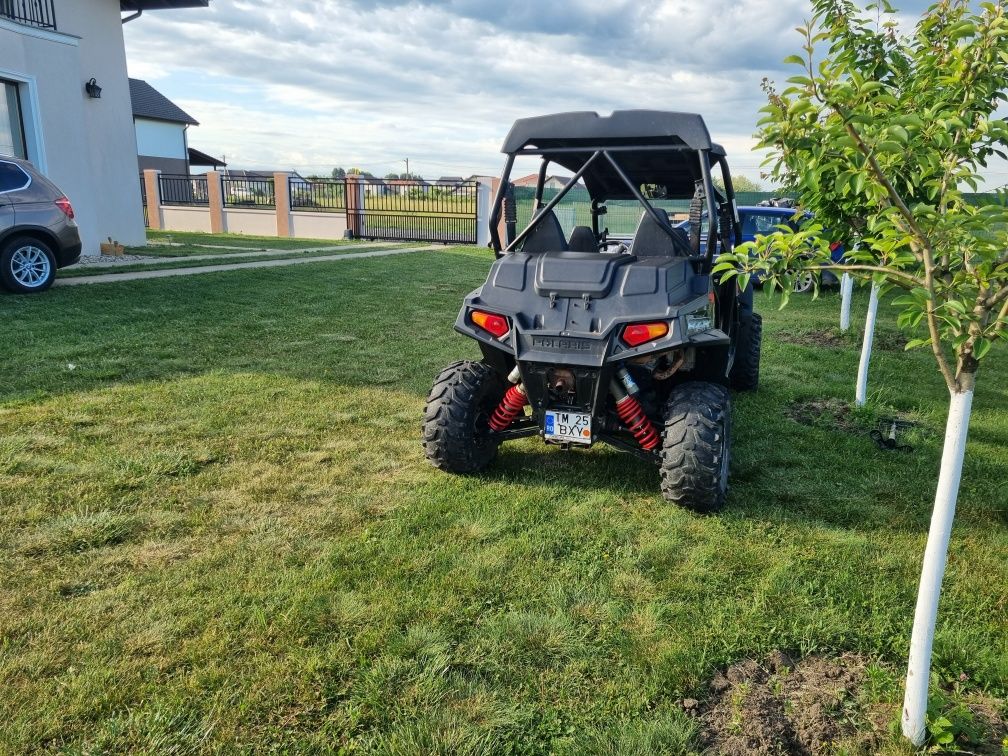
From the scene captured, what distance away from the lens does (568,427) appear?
3.82 metres

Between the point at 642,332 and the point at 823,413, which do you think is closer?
the point at 642,332

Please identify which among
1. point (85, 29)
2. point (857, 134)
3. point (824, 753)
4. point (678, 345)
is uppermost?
point (85, 29)

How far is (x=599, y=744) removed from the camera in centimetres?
220

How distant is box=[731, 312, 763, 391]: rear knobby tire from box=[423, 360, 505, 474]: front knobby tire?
2734mm

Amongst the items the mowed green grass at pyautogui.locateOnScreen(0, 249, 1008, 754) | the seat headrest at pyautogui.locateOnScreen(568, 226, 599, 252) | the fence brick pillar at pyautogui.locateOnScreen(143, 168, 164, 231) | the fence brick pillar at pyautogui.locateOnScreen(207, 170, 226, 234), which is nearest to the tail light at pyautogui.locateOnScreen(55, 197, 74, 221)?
the mowed green grass at pyautogui.locateOnScreen(0, 249, 1008, 754)

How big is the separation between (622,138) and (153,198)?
25.6 m

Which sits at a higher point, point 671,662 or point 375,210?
point 375,210

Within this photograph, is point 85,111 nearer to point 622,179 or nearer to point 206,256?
point 206,256

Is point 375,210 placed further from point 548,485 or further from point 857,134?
point 857,134

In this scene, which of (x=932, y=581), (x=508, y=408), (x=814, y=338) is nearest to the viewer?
(x=932, y=581)

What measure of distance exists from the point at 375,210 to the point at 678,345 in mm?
22403

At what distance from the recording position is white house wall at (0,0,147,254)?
491 inches

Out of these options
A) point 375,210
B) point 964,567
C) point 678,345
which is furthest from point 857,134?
point 375,210

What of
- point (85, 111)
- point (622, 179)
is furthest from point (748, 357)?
point (85, 111)
